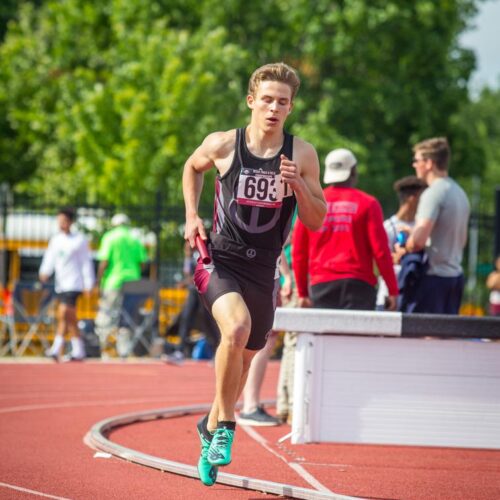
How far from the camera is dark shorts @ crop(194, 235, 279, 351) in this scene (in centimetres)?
634

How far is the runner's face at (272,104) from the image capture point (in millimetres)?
6363

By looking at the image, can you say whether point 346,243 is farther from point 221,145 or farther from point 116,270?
point 116,270

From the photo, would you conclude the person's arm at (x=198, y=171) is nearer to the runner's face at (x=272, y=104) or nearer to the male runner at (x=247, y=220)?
the male runner at (x=247, y=220)

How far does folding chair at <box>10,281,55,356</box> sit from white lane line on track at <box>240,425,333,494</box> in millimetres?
9598

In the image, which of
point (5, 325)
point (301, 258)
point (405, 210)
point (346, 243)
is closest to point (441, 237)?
point (405, 210)

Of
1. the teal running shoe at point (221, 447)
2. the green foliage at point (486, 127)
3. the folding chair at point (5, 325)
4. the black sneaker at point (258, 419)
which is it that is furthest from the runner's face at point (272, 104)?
the green foliage at point (486, 127)

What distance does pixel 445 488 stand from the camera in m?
6.69

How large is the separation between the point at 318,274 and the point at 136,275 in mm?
9399

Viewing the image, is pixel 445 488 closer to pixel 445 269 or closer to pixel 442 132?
pixel 445 269

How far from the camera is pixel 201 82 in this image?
101 ft

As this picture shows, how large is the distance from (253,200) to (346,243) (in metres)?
2.83

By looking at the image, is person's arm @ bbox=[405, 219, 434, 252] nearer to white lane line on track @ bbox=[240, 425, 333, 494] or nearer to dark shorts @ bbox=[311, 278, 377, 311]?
dark shorts @ bbox=[311, 278, 377, 311]

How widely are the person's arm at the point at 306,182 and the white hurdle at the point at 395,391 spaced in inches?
73.7

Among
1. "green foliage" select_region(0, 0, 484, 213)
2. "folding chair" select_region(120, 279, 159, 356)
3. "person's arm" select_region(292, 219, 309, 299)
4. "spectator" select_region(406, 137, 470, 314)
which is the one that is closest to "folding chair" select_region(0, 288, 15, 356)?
"folding chair" select_region(120, 279, 159, 356)
